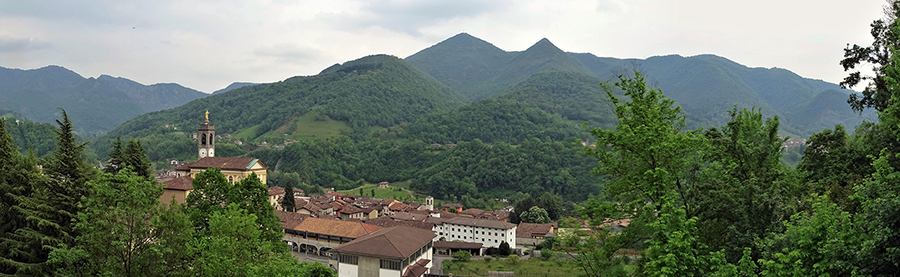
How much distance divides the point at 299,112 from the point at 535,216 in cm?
11255

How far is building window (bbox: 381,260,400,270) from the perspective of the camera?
30062 millimetres

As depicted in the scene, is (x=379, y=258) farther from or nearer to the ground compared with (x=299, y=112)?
nearer to the ground

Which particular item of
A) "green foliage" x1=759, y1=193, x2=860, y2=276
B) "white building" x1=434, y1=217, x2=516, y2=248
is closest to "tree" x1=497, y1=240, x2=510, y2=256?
"white building" x1=434, y1=217, x2=516, y2=248

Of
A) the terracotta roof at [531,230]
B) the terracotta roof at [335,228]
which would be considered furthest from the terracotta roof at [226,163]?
the terracotta roof at [531,230]

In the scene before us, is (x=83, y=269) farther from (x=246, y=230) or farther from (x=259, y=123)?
(x=259, y=123)

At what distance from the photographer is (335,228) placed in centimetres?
4216

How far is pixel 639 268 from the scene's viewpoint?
1112 centimetres

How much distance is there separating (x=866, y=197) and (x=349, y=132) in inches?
5669

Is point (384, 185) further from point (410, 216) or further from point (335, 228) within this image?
point (335, 228)

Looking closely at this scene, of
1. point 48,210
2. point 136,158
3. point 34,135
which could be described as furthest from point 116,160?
point 34,135

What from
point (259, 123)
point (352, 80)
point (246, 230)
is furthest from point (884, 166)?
point (352, 80)

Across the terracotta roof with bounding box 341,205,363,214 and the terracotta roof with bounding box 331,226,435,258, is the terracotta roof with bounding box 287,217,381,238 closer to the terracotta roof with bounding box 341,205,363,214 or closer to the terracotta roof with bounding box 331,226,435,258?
the terracotta roof with bounding box 331,226,435,258

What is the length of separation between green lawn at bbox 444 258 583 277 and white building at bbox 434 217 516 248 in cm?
794

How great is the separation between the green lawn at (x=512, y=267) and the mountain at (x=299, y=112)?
102 meters
